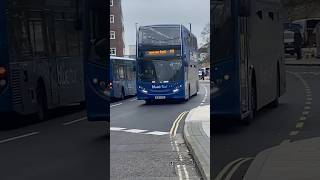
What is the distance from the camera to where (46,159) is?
7.06 metres

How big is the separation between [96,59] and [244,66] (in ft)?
14.9

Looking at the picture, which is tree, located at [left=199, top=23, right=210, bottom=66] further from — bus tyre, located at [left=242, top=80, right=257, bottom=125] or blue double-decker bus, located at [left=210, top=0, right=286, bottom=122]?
bus tyre, located at [left=242, top=80, right=257, bottom=125]

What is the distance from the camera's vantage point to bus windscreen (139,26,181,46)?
4.26 meters

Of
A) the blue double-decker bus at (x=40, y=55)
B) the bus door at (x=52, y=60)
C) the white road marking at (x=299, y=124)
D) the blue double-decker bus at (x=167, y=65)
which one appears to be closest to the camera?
the blue double-decker bus at (x=167, y=65)

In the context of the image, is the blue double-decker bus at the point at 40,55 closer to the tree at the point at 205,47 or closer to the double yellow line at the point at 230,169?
the tree at the point at 205,47

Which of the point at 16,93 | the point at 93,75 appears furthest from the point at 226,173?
the point at 93,75

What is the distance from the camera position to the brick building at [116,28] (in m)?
4.05

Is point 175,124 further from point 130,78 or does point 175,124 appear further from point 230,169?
point 230,169

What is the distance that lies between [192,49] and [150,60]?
1.06 feet

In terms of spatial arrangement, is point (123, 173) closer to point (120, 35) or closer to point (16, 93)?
point (120, 35)

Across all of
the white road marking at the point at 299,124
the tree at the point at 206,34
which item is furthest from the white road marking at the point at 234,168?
the tree at the point at 206,34

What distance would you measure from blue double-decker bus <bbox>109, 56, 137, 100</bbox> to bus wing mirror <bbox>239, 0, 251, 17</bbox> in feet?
8.94

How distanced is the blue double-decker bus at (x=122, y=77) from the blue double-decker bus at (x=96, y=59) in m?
0.04

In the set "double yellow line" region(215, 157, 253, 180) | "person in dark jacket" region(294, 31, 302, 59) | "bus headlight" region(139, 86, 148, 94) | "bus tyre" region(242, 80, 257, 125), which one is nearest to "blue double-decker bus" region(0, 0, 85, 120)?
"bus headlight" region(139, 86, 148, 94)
